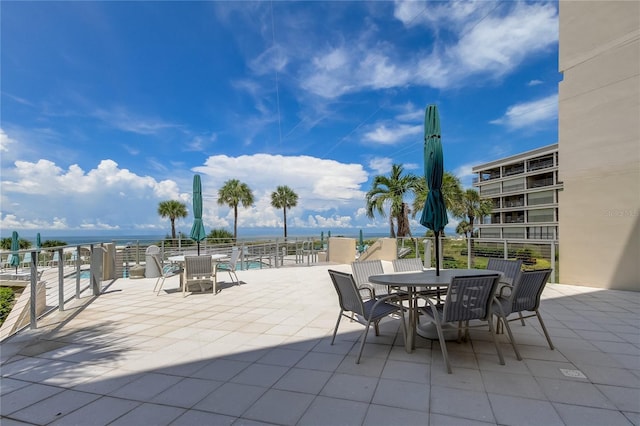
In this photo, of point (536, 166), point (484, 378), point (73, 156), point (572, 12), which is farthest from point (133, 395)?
point (536, 166)

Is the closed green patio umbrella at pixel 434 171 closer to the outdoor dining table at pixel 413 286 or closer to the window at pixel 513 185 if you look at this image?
the outdoor dining table at pixel 413 286

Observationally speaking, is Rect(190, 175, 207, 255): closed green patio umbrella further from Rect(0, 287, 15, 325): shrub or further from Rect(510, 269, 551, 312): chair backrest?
Rect(510, 269, 551, 312): chair backrest

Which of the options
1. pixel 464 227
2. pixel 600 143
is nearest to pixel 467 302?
pixel 600 143

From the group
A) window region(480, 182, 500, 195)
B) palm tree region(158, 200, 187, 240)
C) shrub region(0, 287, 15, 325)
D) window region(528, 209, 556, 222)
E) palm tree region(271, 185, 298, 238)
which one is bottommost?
shrub region(0, 287, 15, 325)

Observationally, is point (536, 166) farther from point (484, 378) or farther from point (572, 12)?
point (484, 378)

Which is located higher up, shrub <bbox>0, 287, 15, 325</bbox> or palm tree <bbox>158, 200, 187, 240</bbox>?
palm tree <bbox>158, 200, 187, 240</bbox>

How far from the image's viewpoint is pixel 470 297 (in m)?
2.46

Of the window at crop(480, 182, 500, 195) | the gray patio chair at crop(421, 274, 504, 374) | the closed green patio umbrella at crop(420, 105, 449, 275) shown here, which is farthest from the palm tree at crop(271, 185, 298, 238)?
the window at crop(480, 182, 500, 195)

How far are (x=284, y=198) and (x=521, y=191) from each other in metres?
28.5

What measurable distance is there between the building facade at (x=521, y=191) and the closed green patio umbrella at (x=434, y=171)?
107 feet

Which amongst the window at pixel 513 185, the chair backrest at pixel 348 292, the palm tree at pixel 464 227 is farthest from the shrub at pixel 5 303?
the window at pixel 513 185

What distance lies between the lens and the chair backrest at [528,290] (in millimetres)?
2771

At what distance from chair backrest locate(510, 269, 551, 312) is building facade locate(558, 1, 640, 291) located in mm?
4412

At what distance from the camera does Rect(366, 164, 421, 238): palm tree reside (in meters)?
14.4
